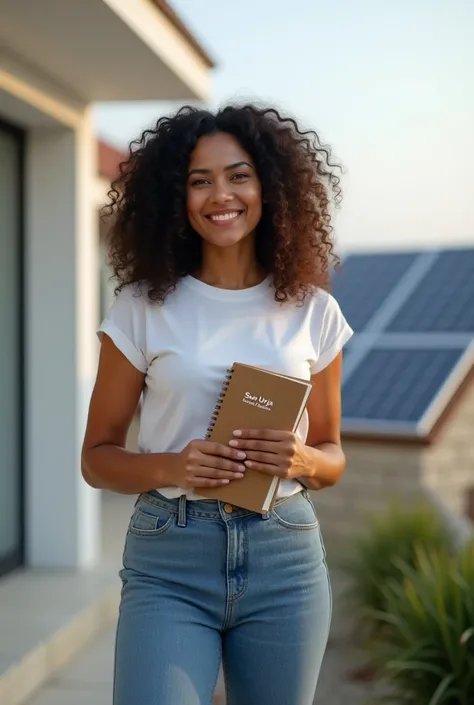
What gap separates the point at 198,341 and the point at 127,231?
0.40 metres

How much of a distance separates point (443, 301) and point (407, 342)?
33.1 inches

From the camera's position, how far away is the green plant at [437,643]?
149 inches

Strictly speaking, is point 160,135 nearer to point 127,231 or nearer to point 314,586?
point 127,231

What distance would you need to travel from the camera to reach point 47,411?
5.20 meters

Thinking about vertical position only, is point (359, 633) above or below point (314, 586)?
below

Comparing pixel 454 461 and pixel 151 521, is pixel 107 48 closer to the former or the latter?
pixel 151 521

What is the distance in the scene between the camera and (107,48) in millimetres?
4188

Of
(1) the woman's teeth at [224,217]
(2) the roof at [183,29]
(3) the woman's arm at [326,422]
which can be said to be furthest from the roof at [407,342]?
(1) the woman's teeth at [224,217]

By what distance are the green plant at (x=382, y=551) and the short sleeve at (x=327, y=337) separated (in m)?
Answer: 3.58

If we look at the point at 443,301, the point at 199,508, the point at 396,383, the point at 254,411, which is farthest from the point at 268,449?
the point at 443,301

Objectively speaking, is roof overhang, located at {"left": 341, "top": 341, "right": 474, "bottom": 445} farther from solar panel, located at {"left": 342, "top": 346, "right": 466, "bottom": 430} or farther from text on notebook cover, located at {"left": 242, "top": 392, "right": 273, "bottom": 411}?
text on notebook cover, located at {"left": 242, "top": 392, "right": 273, "bottom": 411}

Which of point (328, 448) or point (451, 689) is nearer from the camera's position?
point (328, 448)

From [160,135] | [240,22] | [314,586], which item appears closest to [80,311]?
[160,135]

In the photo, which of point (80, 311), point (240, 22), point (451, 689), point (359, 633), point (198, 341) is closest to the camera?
point (198, 341)
